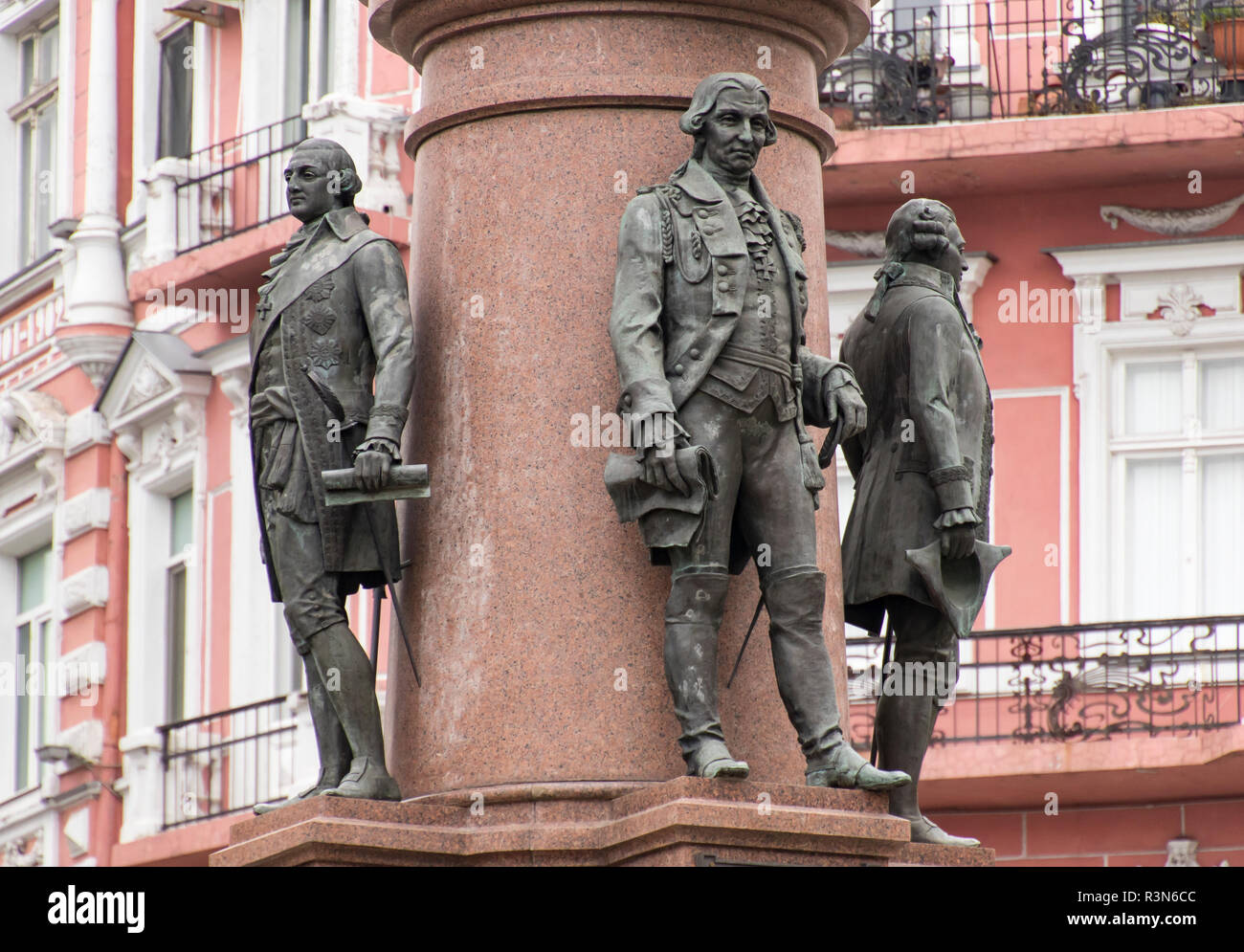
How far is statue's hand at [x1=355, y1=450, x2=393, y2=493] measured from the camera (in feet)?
30.4

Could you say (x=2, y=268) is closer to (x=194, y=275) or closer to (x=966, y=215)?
(x=194, y=275)

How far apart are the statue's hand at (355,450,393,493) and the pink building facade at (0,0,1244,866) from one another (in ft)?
32.8

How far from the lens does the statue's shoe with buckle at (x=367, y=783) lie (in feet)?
30.7

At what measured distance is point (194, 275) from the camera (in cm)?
2491

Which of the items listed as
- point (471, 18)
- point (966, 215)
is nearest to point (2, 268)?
point (966, 215)

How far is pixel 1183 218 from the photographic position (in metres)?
22.2

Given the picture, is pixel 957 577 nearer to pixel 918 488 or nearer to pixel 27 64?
pixel 918 488

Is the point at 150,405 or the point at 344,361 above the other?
the point at 150,405

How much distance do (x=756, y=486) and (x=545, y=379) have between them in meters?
0.74

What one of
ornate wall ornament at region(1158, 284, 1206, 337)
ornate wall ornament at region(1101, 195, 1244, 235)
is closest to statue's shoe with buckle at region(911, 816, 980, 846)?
ornate wall ornament at region(1158, 284, 1206, 337)

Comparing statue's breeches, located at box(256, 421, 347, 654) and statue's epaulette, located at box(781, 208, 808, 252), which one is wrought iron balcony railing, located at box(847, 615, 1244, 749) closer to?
statue's epaulette, located at box(781, 208, 808, 252)

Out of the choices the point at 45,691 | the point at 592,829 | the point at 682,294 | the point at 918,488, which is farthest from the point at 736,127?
the point at 45,691

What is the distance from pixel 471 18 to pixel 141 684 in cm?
1656
